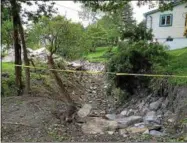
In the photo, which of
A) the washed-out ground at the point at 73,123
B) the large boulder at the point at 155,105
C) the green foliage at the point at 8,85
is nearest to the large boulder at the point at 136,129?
the washed-out ground at the point at 73,123

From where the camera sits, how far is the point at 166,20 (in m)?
21.1

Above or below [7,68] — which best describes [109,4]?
above

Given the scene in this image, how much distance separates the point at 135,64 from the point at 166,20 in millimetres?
10662

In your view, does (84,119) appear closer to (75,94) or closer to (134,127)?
(134,127)

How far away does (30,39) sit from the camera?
15039 mm

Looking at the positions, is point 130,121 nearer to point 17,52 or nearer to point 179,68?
point 179,68

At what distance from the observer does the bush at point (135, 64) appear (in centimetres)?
1118

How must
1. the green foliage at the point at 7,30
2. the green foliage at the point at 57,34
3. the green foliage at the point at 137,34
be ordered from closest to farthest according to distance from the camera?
the green foliage at the point at 7,30, the green foliage at the point at 57,34, the green foliage at the point at 137,34

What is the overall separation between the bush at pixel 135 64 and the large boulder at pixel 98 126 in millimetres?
2965

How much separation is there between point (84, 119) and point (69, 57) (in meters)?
9.29

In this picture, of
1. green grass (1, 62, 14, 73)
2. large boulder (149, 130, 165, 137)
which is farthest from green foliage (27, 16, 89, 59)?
large boulder (149, 130, 165, 137)

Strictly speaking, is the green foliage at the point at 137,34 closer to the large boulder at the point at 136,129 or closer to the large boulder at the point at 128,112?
the large boulder at the point at 128,112

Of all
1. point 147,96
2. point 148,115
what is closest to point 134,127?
point 148,115

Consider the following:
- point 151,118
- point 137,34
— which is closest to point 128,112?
point 151,118
